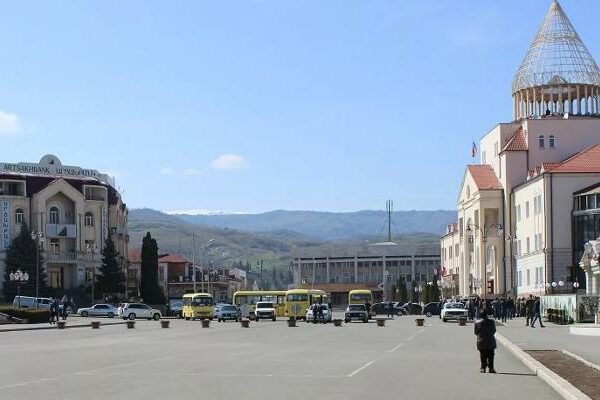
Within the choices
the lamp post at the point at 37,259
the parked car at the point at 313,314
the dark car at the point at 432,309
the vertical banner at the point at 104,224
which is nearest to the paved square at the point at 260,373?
the parked car at the point at 313,314

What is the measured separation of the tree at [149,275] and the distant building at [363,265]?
187 feet

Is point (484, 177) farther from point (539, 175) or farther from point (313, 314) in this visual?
point (313, 314)

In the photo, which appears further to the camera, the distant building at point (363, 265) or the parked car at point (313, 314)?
the distant building at point (363, 265)

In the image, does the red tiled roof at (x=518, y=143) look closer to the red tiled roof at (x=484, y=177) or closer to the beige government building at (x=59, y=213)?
the red tiled roof at (x=484, y=177)

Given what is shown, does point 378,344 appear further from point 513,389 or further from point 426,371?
point 513,389

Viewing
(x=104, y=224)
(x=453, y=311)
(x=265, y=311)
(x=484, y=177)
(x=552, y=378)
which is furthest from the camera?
(x=104, y=224)

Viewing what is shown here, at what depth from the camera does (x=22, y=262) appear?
93938 mm

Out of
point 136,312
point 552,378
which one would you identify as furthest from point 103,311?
point 552,378

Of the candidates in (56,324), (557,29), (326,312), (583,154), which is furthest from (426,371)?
(557,29)

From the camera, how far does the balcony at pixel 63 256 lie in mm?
99981

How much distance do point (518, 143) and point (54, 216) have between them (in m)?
46.9

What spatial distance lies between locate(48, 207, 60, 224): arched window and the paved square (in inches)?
2723

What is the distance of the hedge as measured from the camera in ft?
215

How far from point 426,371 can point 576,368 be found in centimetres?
326
